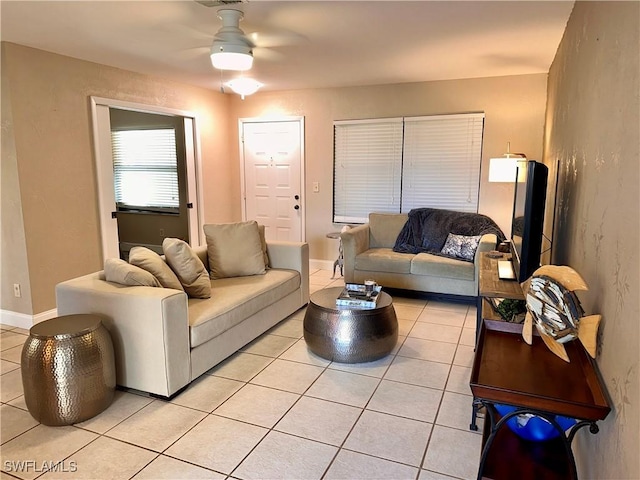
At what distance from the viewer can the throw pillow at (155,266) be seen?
2.75m

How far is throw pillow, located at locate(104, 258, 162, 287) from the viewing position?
8.45ft

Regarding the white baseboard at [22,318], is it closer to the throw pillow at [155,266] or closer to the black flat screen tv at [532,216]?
the throw pillow at [155,266]

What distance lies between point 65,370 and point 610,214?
251 cm

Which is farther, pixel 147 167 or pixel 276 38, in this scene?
pixel 147 167

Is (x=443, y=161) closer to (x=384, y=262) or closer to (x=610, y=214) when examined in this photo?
(x=384, y=262)

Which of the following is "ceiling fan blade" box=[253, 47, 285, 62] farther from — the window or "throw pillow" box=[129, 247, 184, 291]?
"throw pillow" box=[129, 247, 184, 291]

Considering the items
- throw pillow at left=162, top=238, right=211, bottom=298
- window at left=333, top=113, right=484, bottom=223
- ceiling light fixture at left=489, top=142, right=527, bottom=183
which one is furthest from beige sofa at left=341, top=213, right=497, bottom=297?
throw pillow at left=162, top=238, right=211, bottom=298

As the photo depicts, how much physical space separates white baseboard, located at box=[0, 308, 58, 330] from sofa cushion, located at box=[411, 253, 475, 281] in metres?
3.47

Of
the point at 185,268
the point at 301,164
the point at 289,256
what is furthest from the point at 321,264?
the point at 185,268

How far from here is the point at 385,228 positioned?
505 cm

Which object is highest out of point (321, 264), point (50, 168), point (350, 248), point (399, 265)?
point (50, 168)

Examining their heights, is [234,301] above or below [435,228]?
below

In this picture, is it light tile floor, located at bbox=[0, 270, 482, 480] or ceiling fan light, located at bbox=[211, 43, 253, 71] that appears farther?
ceiling fan light, located at bbox=[211, 43, 253, 71]

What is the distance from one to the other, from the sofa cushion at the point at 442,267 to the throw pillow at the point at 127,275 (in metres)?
2.62
